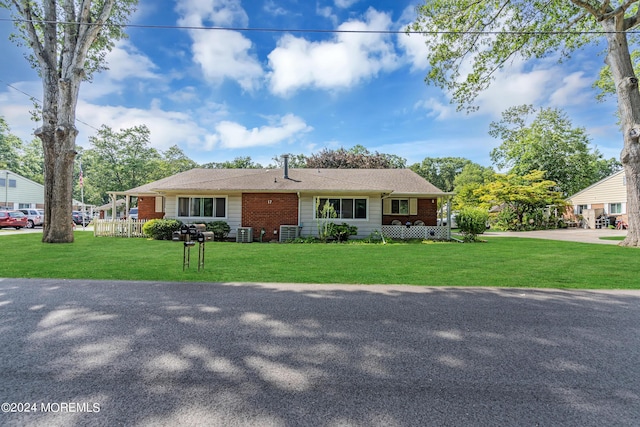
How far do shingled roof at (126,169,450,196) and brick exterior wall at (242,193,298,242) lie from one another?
0.52 m

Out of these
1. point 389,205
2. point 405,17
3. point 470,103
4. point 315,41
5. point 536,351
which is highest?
point 405,17

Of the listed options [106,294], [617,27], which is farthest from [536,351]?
[617,27]

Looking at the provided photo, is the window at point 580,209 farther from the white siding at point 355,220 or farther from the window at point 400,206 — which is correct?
the white siding at point 355,220

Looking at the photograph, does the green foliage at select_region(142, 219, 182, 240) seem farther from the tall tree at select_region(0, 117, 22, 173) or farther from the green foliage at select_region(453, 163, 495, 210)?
the tall tree at select_region(0, 117, 22, 173)

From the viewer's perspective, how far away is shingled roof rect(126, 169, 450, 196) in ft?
52.5

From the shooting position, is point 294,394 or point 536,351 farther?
point 536,351

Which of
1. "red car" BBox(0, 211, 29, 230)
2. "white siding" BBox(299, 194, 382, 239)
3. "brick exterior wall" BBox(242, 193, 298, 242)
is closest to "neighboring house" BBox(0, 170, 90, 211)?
"red car" BBox(0, 211, 29, 230)

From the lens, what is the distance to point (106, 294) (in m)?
5.12

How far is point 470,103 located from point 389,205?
7300mm

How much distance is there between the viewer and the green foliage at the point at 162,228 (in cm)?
1532

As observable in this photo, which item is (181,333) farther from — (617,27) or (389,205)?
(617,27)

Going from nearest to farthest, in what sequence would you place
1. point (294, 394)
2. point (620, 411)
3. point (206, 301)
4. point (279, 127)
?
point (620, 411) < point (294, 394) < point (206, 301) < point (279, 127)

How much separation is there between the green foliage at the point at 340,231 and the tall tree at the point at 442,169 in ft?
163

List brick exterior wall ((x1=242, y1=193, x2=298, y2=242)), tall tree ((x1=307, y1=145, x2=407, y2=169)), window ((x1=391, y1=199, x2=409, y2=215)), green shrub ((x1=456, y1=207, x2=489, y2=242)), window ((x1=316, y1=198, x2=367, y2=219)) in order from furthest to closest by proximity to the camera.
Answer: tall tree ((x1=307, y1=145, x2=407, y2=169))
window ((x1=391, y1=199, x2=409, y2=215))
window ((x1=316, y1=198, x2=367, y2=219))
green shrub ((x1=456, y1=207, x2=489, y2=242))
brick exterior wall ((x1=242, y1=193, x2=298, y2=242))
